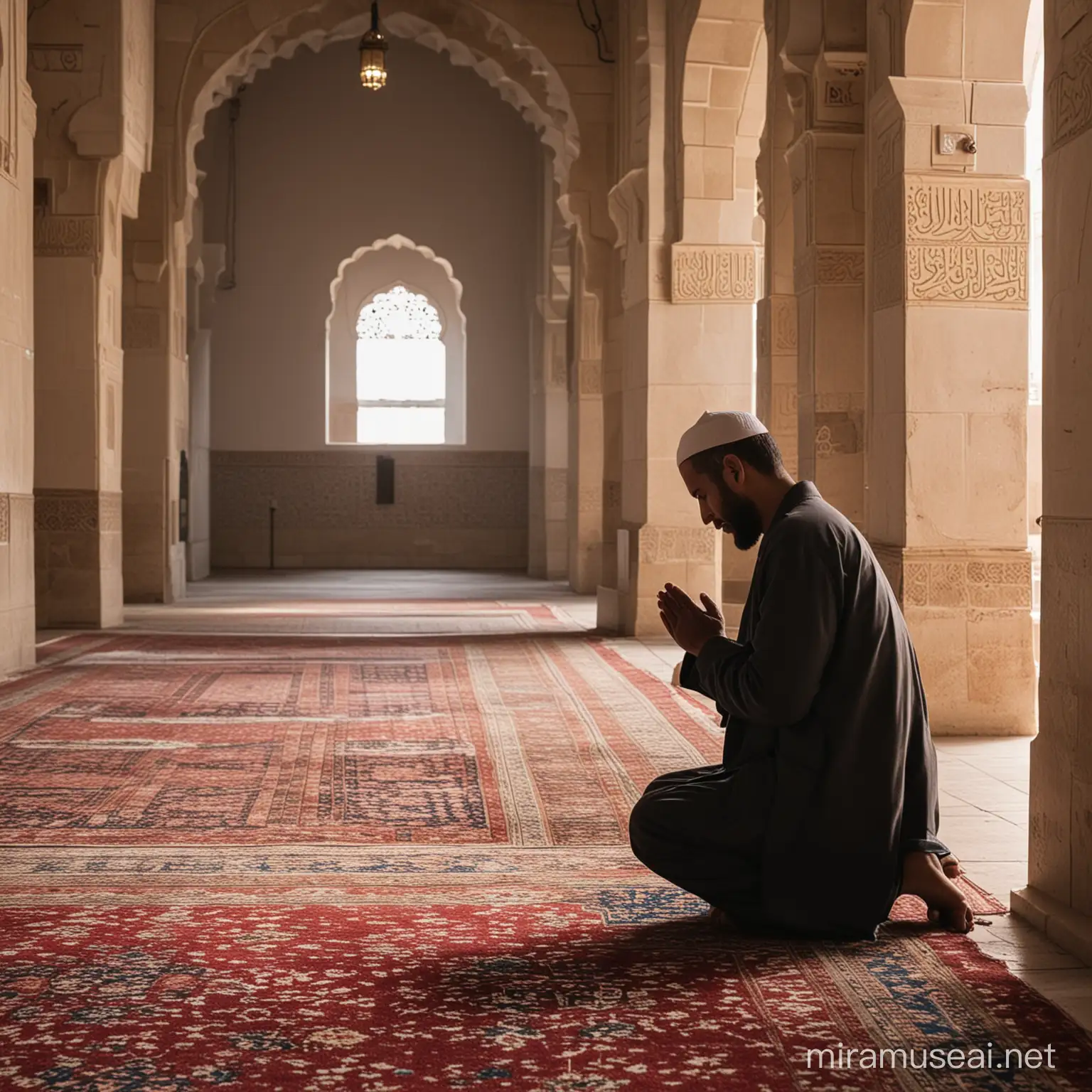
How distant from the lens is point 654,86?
10.1 m

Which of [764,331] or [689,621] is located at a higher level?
[764,331]

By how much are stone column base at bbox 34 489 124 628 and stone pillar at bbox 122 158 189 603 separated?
220 centimetres

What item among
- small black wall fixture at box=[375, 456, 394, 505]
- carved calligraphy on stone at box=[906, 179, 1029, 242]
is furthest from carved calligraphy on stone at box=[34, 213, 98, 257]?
small black wall fixture at box=[375, 456, 394, 505]

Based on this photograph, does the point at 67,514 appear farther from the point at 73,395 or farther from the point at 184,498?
the point at 184,498

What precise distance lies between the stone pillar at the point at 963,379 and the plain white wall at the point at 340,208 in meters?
14.1

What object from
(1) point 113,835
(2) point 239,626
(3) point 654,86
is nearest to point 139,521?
(2) point 239,626

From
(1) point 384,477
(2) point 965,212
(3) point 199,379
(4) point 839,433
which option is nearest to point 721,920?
(2) point 965,212

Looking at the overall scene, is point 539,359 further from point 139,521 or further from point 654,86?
point 654,86

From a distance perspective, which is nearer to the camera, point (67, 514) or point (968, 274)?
point (968, 274)

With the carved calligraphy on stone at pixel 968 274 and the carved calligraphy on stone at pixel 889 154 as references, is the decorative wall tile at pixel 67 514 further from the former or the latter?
the carved calligraphy on stone at pixel 968 274

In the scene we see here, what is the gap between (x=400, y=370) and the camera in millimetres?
20906

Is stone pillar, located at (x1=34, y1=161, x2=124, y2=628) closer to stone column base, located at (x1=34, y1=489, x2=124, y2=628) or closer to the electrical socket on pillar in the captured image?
stone column base, located at (x1=34, y1=489, x2=124, y2=628)

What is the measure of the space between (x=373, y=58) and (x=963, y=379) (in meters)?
6.66

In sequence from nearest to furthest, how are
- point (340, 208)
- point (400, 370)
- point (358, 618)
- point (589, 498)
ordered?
point (358, 618) < point (589, 498) < point (340, 208) < point (400, 370)
